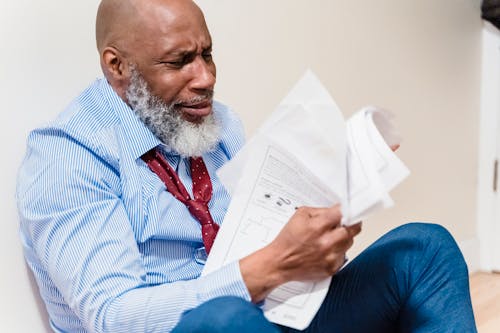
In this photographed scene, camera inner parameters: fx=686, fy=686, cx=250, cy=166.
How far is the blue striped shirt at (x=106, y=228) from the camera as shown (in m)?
1.01

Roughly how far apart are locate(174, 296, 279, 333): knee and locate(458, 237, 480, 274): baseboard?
5.65 ft

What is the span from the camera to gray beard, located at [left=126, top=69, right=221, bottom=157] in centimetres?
120

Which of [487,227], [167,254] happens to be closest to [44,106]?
[167,254]

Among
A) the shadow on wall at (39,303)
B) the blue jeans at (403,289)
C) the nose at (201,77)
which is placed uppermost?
the nose at (201,77)

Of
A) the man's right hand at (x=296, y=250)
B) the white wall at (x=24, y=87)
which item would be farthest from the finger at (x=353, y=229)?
the white wall at (x=24, y=87)

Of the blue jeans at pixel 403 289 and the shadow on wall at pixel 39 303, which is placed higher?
the blue jeans at pixel 403 289

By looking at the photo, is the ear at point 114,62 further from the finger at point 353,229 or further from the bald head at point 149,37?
the finger at point 353,229

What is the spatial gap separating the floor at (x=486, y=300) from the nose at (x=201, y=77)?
1.21 metres

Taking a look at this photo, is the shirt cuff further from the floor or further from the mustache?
the floor

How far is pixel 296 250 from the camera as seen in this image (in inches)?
39.4

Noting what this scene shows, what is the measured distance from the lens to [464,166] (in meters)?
2.50

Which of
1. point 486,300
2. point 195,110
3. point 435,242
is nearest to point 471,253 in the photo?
point 486,300

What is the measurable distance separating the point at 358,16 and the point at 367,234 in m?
0.65

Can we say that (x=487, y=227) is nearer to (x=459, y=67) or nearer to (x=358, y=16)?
(x=459, y=67)
